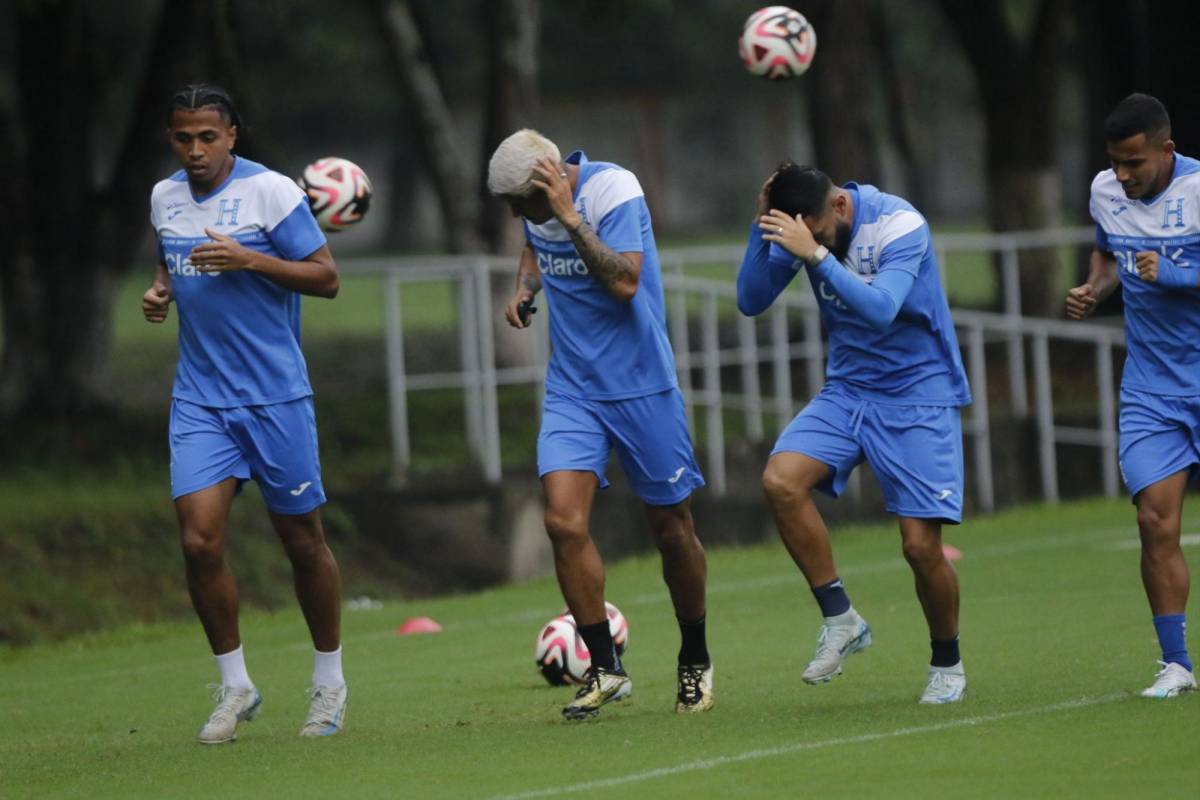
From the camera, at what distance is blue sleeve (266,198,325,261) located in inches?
343

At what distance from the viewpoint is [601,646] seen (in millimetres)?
8680

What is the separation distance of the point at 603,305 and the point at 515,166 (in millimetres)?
705

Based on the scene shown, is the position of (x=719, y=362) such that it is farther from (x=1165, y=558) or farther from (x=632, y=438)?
(x=1165, y=558)

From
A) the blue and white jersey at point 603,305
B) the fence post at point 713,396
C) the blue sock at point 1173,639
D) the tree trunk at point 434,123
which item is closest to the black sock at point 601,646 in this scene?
the blue and white jersey at point 603,305

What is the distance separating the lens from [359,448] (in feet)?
66.1

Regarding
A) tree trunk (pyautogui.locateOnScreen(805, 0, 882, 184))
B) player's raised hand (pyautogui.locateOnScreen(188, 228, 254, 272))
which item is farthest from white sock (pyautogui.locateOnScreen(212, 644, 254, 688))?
tree trunk (pyautogui.locateOnScreen(805, 0, 882, 184))

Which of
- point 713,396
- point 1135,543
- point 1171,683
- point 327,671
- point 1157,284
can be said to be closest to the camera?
point 1171,683

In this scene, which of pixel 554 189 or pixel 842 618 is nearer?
pixel 554 189

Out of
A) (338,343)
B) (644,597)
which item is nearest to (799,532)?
(644,597)

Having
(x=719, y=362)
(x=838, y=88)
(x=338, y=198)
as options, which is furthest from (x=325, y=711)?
(x=838, y=88)

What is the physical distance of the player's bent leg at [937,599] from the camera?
8461 mm

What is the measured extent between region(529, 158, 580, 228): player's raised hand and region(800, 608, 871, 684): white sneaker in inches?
73.1

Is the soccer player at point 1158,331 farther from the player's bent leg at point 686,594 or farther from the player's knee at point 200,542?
the player's knee at point 200,542

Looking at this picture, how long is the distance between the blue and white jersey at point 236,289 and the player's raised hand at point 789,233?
1783 millimetres
